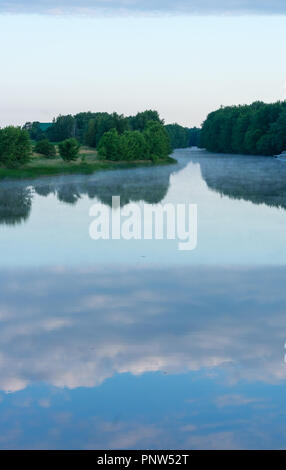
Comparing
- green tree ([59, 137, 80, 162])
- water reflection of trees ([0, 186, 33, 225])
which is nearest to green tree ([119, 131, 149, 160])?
green tree ([59, 137, 80, 162])

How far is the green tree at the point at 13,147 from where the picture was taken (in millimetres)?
Answer: 75562

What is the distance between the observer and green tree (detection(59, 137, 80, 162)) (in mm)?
90188

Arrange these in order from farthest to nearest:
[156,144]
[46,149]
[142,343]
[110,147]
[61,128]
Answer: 1. [61,128]
2. [156,144]
3. [110,147]
4. [46,149]
5. [142,343]

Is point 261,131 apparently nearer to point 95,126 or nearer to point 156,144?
point 95,126

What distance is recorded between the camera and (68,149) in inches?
3578

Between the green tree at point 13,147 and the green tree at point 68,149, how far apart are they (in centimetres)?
1136

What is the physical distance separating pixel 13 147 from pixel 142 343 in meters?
65.9

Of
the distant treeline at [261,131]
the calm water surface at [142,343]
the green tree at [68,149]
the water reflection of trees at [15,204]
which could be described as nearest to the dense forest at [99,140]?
the green tree at [68,149]

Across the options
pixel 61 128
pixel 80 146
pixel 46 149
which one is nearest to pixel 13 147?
pixel 46 149

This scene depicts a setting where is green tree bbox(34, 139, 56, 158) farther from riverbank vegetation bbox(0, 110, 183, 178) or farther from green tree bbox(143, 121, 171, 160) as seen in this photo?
green tree bbox(143, 121, 171, 160)

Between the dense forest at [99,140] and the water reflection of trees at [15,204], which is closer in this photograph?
the water reflection of trees at [15,204]

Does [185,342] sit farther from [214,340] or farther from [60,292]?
[60,292]

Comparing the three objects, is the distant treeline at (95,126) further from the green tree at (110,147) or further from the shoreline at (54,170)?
the shoreline at (54,170)

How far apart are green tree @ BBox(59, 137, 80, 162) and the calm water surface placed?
65.2m
